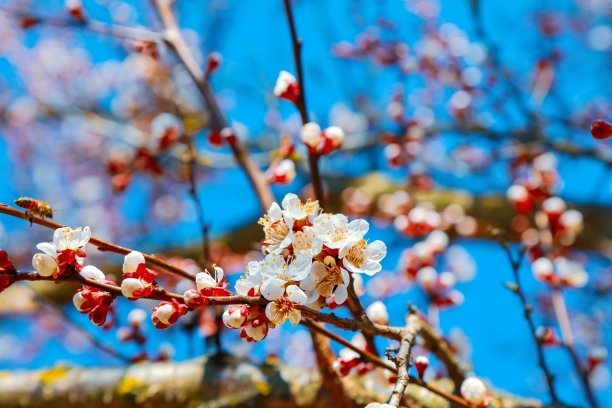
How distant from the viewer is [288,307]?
948 millimetres

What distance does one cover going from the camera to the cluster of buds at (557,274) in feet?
Answer: 6.82

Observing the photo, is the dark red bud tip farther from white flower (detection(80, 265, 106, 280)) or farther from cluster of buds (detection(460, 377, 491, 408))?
white flower (detection(80, 265, 106, 280))

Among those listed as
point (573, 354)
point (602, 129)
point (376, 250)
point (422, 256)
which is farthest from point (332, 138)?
point (573, 354)

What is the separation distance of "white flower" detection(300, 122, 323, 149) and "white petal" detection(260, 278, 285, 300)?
1.89 ft

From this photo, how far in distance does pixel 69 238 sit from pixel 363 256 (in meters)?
0.56

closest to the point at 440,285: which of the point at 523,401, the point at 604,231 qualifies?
the point at 523,401

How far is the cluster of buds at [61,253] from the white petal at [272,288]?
13.8 inches

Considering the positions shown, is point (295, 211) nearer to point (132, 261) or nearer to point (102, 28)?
point (132, 261)

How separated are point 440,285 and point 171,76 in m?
4.51

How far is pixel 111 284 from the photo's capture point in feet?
3.47

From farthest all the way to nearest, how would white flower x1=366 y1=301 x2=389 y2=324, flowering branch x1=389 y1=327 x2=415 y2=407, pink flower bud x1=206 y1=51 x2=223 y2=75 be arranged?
pink flower bud x1=206 y1=51 x2=223 y2=75
white flower x1=366 y1=301 x2=389 y2=324
flowering branch x1=389 y1=327 x2=415 y2=407

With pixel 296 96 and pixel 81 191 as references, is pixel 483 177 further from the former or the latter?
pixel 81 191

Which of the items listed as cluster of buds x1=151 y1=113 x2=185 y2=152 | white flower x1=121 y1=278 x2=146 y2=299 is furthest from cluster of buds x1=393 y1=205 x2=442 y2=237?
white flower x1=121 y1=278 x2=146 y2=299

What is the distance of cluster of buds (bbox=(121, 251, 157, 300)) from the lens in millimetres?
962
